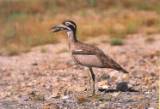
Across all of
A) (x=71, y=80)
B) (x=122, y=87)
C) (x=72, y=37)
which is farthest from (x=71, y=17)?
(x=72, y=37)

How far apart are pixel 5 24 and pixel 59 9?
17.1 ft

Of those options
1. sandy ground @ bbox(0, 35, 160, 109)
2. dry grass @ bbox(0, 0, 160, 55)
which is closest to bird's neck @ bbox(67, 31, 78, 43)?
sandy ground @ bbox(0, 35, 160, 109)

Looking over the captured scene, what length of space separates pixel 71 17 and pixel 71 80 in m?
14.2

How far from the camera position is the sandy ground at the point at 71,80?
13.1 metres

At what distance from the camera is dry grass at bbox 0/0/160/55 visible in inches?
997

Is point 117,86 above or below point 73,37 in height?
below

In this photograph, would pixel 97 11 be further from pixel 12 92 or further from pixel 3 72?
pixel 12 92

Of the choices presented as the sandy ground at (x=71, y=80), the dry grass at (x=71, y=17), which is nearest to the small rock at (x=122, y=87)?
the sandy ground at (x=71, y=80)

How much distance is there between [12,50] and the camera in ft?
75.0

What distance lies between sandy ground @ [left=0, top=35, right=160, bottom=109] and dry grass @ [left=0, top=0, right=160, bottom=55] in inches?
56.5

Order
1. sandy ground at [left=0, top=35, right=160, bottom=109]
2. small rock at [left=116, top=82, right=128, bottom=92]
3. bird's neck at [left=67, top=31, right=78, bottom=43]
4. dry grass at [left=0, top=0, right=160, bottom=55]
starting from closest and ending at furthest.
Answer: sandy ground at [left=0, top=35, right=160, bottom=109] < bird's neck at [left=67, top=31, right=78, bottom=43] < small rock at [left=116, top=82, right=128, bottom=92] < dry grass at [left=0, top=0, right=160, bottom=55]

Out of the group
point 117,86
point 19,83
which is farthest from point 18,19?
point 117,86

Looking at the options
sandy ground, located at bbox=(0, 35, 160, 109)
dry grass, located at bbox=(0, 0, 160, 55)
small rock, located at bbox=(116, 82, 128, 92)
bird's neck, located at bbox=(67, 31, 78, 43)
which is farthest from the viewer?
dry grass, located at bbox=(0, 0, 160, 55)

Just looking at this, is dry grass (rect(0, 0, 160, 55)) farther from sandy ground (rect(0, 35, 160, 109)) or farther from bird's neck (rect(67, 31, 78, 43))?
bird's neck (rect(67, 31, 78, 43))
